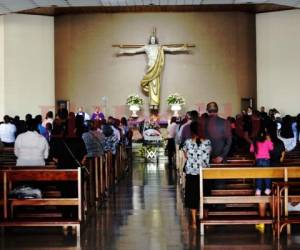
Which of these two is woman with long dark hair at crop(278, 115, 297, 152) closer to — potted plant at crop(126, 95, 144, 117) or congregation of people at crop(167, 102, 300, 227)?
congregation of people at crop(167, 102, 300, 227)

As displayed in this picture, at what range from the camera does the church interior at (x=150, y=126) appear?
8352 millimetres

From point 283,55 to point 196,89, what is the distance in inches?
131

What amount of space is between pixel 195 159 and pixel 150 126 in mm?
11545

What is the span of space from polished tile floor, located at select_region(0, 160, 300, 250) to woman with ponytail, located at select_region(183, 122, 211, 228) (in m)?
0.36

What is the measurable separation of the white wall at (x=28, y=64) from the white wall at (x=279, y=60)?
765 centimetres

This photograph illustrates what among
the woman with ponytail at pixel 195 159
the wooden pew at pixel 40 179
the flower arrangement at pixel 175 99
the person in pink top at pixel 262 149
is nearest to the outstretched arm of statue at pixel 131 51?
the flower arrangement at pixel 175 99

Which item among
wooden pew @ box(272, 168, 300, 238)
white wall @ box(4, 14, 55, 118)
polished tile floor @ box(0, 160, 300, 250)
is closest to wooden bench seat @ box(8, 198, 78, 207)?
polished tile floor @ box(0, 160, 300, 250)

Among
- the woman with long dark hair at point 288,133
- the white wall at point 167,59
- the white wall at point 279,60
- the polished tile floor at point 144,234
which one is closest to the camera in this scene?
the polished tile floor at point 144,234

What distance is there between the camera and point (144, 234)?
8195 mm

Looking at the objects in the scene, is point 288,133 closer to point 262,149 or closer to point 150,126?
point 262,149

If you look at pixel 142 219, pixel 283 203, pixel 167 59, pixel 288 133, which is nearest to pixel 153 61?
pixel 167 59

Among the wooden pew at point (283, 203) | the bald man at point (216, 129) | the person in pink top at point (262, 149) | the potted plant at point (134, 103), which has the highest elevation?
the potted plant at point (134, 103)

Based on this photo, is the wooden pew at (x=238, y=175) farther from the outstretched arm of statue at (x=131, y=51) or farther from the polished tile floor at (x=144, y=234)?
the outstretched arm of statue at (x=131, y=51)

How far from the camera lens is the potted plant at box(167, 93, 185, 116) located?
23.4 metres
